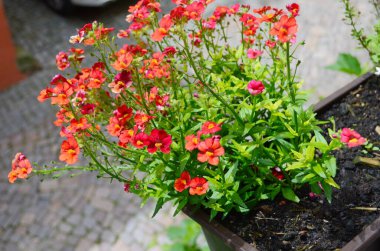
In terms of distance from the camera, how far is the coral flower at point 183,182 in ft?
4.50

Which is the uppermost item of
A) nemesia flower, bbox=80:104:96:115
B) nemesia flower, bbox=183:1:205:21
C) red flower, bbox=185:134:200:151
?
nemesia flower, bbox=183:1:205:21

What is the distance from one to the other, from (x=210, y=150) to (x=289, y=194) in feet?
1.10

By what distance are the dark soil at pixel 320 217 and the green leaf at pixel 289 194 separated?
0.05m

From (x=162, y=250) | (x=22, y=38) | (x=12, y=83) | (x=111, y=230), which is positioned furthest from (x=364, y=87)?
(x=22, y=38)

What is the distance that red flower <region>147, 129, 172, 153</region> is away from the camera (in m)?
1.30

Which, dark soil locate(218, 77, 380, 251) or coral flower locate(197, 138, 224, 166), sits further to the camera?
dark soil locate(218, 77, 380, 251)

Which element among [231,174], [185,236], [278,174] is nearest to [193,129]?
[231,174]

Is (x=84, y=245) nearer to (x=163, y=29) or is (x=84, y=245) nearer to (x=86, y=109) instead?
(x=86, y=109)

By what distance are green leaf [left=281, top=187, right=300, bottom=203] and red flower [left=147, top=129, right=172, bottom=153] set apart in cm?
40

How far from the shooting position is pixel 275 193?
1.51 metres

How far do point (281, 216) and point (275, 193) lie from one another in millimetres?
68

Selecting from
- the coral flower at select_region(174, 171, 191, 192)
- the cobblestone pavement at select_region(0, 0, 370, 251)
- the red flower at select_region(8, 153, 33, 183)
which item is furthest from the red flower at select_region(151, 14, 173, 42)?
the cobblestone pavement at select_region(0, 0, 370, 251)

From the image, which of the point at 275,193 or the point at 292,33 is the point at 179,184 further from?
the point at 292,33

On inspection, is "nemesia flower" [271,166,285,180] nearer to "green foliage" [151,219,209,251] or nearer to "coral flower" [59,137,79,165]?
"coral flower" [59,137,79,165]
